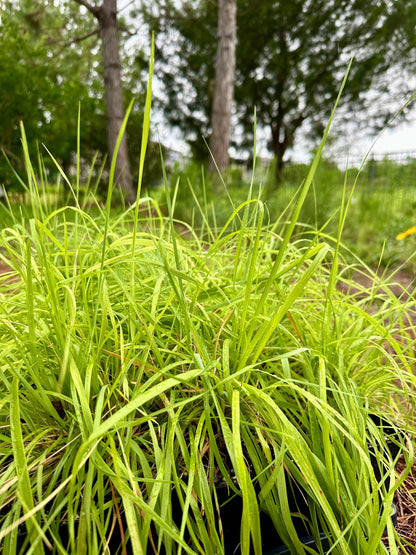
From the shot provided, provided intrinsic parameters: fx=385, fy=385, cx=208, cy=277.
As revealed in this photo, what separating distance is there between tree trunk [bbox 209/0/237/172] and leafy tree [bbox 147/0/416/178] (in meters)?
5.95

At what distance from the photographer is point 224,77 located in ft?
18.7

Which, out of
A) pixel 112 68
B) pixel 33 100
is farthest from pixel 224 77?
pixel 33 100

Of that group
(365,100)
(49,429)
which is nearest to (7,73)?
(49,429)

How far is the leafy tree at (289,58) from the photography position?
36.6ft

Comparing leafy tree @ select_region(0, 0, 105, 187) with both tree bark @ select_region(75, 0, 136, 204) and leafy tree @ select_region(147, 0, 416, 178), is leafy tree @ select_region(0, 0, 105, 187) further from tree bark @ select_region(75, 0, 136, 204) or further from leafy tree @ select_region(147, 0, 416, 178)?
leafy tree @ select_region(147, 0, 416, 178)

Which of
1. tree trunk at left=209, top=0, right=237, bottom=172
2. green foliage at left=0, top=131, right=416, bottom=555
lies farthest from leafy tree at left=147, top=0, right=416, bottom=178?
green foliage at left=0, top=131, right=416, bottom=555

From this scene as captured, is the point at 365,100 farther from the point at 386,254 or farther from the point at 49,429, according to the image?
the point at 49,429

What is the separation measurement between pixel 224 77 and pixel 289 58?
301 inches

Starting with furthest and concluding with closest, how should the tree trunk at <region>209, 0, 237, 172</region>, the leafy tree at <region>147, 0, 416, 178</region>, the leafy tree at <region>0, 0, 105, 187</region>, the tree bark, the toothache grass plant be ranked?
1. the leafy tree at <region>147, 0, 416, 178</region>
2. the leafy tree at <region>0, 0, 105, 187</region>
3. the tree bark
4. the tree trunk at <region>209, 0, 237, 172</region>
5. the toothache grass plant

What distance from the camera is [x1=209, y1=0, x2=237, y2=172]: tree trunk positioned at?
559cm

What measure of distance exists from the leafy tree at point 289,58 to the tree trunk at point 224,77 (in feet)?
19.5

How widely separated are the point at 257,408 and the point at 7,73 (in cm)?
758

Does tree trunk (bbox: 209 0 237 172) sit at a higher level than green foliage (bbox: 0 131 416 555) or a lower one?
higher

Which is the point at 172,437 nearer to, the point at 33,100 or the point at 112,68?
the point at 112,68
